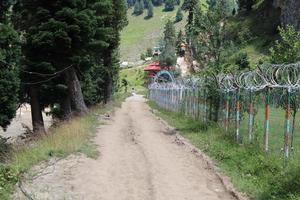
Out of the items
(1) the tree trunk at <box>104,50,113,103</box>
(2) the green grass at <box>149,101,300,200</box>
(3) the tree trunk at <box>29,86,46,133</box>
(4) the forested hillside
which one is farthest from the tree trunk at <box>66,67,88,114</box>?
(1) the tree trunk at <box>104,50,113,103</box>

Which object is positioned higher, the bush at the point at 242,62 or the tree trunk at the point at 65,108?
the bush at the point at 242,62

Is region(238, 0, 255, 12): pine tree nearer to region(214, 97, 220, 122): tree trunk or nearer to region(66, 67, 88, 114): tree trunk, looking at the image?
region(66, 67, 88, 114): tree trunk

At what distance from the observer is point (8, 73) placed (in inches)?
768

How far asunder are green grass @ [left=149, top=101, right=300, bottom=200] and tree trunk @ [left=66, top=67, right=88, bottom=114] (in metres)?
10.1

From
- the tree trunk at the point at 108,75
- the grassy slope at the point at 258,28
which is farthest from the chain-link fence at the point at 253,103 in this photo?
the grassy slope at the point at 258,28

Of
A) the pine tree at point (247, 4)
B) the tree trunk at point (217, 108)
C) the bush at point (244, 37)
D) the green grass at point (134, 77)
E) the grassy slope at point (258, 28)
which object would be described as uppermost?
the pine tree at point (247, 4)

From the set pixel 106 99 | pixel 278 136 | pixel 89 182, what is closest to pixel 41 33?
pixel 278 136

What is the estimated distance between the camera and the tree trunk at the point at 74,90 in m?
27.9

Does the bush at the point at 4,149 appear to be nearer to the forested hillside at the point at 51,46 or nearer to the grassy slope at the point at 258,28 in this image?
the forested hillside at the point at 51,46

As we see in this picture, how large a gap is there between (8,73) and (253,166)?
10.6 meters

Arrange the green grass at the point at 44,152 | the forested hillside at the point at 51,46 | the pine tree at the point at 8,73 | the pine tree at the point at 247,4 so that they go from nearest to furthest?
the green grass at the point at 44,152 < the pine tree at the point at 8,73 < the forested hillside at the point at 51,46 < the pine tree at the point at 247,4

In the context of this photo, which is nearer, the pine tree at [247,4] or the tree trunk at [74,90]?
the tree trunk at [74,90]

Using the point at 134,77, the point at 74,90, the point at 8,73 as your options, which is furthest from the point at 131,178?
the point at 134,77

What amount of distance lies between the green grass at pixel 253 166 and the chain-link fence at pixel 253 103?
290 millimetres
